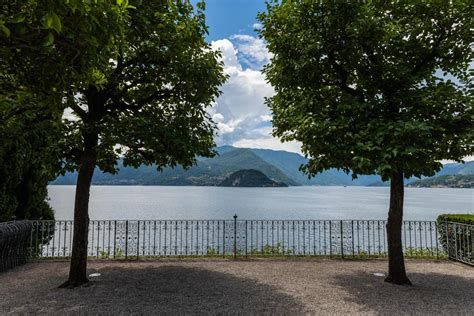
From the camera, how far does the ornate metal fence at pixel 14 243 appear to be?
1013 centimetres

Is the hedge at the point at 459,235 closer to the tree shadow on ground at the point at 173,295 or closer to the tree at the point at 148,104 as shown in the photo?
the tree shadow on ground at the point at 173,295

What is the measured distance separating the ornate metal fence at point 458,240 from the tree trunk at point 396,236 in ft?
14.4

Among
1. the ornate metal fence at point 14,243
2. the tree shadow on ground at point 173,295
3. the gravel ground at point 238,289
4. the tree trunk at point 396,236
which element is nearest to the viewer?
the tree shadow on ground at point 173,295

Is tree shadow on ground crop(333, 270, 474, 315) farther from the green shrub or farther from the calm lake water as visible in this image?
the calm lake water

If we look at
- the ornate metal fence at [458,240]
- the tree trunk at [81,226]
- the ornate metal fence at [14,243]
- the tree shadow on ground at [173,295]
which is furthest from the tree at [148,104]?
the ornate metal fence at [458,240]

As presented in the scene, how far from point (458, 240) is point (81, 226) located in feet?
47.1

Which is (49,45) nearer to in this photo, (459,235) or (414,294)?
(414,294)

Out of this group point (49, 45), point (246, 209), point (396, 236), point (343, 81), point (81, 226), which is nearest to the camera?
point (49, 45)

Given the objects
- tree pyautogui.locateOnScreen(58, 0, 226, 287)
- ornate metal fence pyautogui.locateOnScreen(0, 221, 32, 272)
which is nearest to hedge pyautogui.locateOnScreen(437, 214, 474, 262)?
tree pyautogui.locateOnScreen(58, 0, 226, 287)

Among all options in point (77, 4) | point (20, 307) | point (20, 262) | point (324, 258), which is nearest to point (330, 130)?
point (77, 4)

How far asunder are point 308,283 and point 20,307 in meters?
7.66

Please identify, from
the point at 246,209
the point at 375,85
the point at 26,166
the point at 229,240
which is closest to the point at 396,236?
the point at 375,85

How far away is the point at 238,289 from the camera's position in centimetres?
830

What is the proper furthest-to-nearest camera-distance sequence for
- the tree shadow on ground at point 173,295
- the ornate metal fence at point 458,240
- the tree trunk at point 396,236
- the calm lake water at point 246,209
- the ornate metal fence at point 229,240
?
the calm lake water at point 246,209, the ornate metal fence at point 229,240, the ornate metal fence at point 458,240, the tree trunk at point 396,236, the tree shadow on ground at point 173,295
